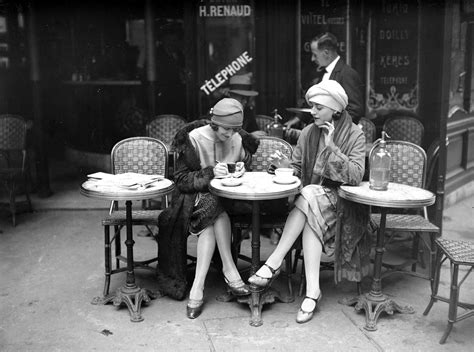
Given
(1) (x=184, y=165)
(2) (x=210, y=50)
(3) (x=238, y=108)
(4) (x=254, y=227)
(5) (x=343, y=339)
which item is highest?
(2) (x=210, y=50)

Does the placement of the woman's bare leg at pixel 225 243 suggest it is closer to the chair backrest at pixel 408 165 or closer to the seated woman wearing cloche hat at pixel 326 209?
the seated woman wearing cloche hat at pixel 326 209

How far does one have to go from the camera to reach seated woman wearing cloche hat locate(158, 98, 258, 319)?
458 centimetres

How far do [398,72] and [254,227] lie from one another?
13.3 feet

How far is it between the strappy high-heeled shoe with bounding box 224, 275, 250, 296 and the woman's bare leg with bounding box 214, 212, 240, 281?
29 mm

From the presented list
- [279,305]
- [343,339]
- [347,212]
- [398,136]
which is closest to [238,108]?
[347,212]

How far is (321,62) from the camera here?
627cm

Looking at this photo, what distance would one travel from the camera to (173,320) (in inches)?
173

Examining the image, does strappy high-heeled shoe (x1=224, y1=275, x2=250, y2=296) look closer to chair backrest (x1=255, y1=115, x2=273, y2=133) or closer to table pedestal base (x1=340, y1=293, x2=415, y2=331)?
table pedestal base (x1=340, y1=293, x2=415, y2=331)

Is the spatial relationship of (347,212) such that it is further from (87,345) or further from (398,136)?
(398,136)

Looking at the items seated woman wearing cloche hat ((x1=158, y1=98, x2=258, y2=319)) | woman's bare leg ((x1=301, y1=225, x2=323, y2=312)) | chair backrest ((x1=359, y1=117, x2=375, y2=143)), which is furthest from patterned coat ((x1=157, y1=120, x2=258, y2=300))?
chair backrest ((x1=359, y1=117, x2=375, y2=143))

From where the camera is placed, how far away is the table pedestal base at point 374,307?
4320 mm

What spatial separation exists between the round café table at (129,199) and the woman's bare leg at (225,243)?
1.40 ft

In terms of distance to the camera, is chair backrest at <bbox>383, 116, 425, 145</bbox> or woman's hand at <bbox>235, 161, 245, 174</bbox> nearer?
woman's hand at <bbox>235, 161, 245, 174</bbox>

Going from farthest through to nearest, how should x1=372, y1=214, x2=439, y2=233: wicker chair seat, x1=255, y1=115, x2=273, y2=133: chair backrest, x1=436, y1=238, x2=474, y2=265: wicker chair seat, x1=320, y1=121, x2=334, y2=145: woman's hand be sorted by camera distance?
x1=255, y1=115, x2=273, y2=133: chair backrest < x1=372, y1=214, x2=439, y2=233: wicker chair seat < x1=320, y1=121, x2=334, y2=145: woman's hand < x1=436, y1=238, x2=474, y2=265: wicker chair seat
